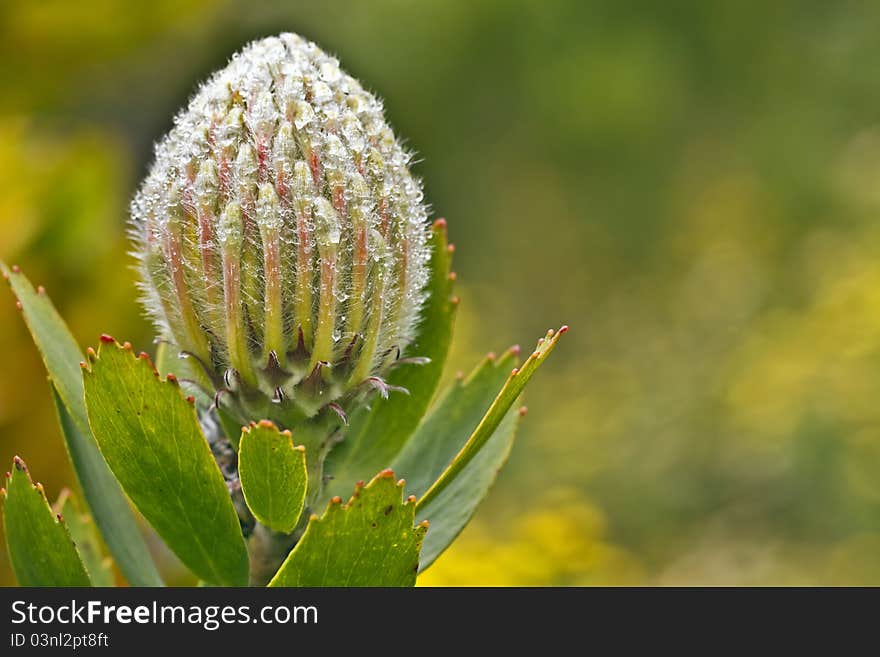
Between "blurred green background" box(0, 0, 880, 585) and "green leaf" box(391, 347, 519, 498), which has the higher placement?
"blurred green background" box(0, 0, 880, 585)

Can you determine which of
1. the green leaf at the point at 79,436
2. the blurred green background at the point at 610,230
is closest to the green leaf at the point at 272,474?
the green leaf at the point at 79,436

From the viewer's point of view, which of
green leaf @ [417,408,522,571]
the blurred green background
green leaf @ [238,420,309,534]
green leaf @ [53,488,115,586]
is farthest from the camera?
the blurred green background

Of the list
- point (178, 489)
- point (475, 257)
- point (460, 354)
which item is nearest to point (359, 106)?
point (178, 489)

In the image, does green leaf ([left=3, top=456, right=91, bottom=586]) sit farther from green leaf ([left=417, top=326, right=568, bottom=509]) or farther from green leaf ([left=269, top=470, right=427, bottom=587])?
green leaf ([left=417, top=326, right=568, bottom=509])

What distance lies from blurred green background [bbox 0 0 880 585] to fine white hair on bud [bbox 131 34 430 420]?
5.06 ft

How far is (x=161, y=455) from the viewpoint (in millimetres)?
1170

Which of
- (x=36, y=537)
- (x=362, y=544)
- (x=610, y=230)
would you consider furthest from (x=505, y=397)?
(x=610, y=230)

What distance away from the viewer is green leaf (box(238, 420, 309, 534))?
1104mm

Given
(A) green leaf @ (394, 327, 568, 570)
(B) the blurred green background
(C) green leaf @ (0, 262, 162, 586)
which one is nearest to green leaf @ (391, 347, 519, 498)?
(A) green leaf @ (394, 327, 568, 570)

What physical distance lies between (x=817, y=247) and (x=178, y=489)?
498 cm

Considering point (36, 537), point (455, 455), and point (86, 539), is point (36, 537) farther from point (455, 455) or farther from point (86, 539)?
point (455, 455)

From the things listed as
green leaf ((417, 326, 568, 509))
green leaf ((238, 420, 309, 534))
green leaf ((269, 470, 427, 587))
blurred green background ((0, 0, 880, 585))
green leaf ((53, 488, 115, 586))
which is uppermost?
blurred green background ((0, 0, 880, 585))
